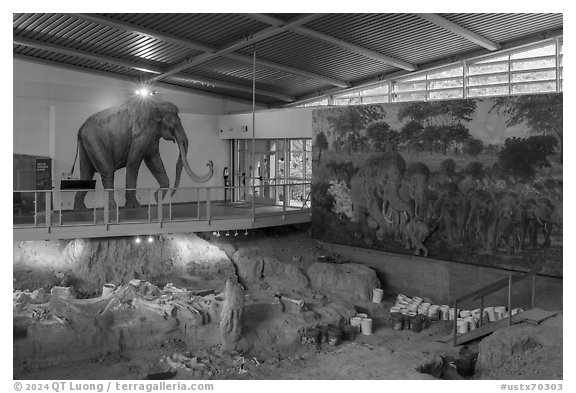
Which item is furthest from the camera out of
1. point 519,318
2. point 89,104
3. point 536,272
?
point 89,104

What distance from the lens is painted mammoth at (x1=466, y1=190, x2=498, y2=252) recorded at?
1694 cm

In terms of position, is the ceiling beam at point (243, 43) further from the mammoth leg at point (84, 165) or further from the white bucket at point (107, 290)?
the white bucket at point (107, 290)

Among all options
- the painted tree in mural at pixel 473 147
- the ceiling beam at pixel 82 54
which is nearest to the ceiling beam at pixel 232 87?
the ceiling beam at pixel 82 54

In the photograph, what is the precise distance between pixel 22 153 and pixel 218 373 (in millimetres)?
11287

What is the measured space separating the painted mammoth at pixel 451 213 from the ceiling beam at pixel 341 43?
5.67m

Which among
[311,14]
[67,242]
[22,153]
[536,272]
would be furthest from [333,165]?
[22,153]

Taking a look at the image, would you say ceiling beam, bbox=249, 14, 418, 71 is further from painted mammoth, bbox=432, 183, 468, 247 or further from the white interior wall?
painted mammoth, bbox=432, 183, 468, 247

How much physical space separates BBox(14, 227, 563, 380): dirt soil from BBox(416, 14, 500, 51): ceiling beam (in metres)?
8.94

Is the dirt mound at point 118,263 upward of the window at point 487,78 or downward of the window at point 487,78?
downward

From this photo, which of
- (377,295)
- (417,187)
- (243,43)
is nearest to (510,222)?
(417,187)

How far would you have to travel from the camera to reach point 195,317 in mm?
14953

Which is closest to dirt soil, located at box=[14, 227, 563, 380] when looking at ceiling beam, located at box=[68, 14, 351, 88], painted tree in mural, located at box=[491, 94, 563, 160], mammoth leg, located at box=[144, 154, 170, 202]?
painted tree in mural, located at box=[491, 94, 563, 160]

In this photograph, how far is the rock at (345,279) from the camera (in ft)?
59.7
